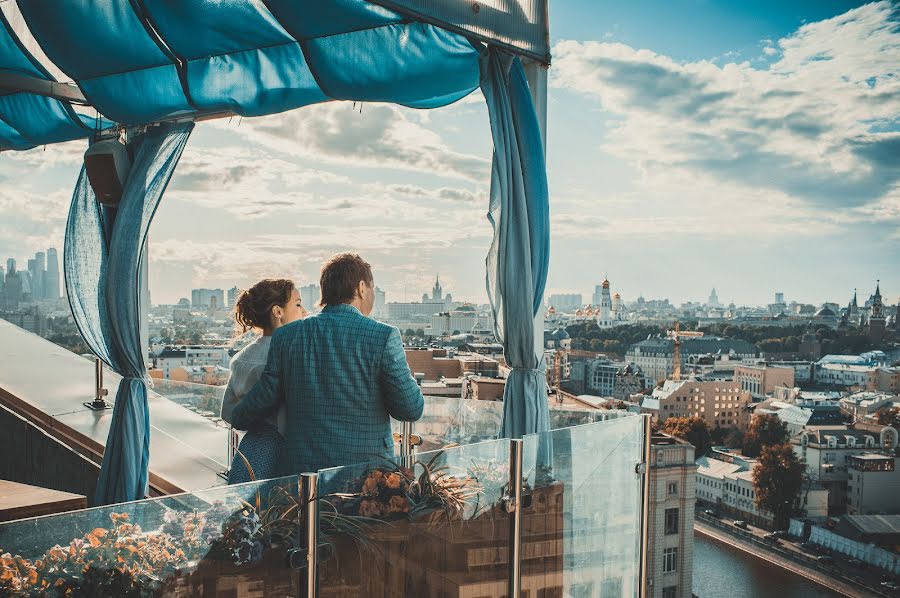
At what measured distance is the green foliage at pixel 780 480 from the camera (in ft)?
48.5

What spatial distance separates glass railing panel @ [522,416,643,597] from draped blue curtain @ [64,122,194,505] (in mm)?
2113

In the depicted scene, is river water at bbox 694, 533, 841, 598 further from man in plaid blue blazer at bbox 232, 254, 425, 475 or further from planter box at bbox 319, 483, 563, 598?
man in plaid blue blazer at bbox 232, 254, 425, 475

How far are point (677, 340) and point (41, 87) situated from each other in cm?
1495

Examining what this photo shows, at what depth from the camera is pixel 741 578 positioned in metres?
14.7

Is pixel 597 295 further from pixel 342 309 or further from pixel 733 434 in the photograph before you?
pixel 342 309

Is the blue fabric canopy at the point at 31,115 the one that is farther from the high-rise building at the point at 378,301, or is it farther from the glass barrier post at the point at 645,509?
the glass barrier post at the point at 645,509

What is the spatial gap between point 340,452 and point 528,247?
1.33 m

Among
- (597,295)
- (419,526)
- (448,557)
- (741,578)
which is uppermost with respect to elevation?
(597,295)

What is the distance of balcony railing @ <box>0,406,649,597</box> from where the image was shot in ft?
4.78

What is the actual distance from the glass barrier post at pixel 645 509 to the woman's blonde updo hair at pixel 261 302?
1.51 m

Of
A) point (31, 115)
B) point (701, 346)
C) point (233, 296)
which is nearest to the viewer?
point (31, 115)

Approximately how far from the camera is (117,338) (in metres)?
3.59

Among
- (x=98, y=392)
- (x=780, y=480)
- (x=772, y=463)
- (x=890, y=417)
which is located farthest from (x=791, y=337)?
(x=98, y=392)

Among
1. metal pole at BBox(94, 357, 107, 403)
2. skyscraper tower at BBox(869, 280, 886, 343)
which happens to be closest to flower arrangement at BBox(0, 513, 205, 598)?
metal pole at BBox(94, 357, 107, 403)
